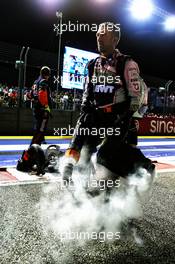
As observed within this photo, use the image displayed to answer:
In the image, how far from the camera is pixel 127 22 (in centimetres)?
2684

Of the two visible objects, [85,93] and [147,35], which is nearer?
[85,93]

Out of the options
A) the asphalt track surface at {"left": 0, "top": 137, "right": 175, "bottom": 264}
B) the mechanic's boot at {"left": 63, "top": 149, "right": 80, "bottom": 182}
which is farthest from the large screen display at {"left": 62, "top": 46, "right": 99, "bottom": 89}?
the mechanic's boot at {"left": 63, "top": 149, "right": 80, "bottom": 182}

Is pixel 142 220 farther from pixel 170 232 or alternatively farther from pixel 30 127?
pixel 30 127

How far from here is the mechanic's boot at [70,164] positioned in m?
3.07

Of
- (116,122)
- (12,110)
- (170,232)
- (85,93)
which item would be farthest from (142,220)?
(12,110)

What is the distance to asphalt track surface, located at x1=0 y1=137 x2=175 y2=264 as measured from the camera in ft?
8.33

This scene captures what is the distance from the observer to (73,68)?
16.5m

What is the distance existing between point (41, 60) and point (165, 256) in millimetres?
21258

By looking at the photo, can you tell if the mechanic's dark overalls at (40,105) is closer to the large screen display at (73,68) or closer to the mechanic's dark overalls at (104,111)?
the mechanic's dark overalls at (104,111)
